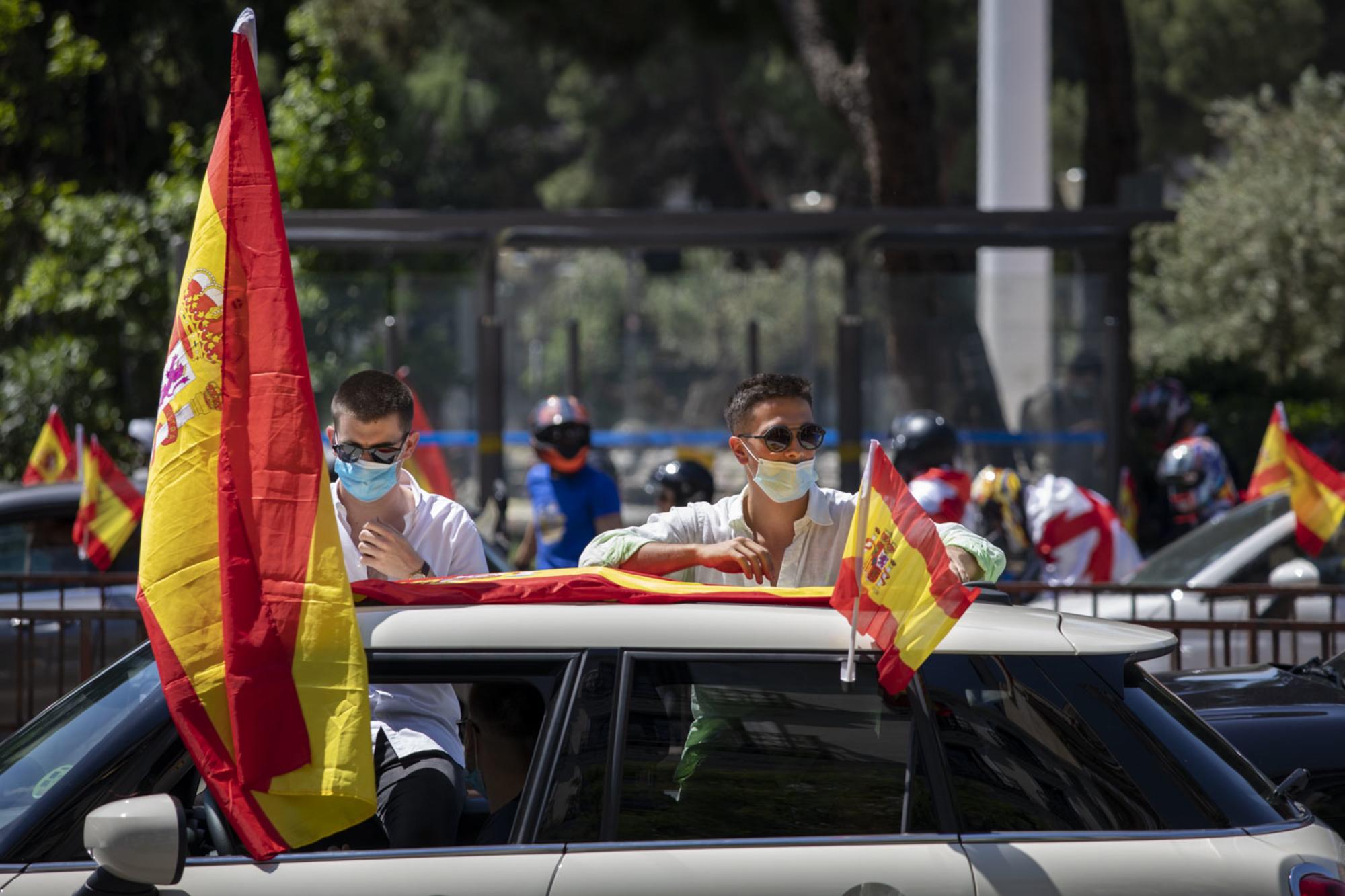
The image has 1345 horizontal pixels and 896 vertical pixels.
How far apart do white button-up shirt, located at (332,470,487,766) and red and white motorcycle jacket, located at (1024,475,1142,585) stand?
4.82 metres

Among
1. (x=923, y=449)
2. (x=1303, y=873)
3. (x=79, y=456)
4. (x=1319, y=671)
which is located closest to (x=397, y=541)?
(x=1303, y=873)

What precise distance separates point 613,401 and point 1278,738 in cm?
1051

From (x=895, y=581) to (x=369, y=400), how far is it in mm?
1530

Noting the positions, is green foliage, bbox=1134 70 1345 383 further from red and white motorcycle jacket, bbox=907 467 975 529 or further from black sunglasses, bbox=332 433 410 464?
black sunglasses, bbox=332 433 410 464

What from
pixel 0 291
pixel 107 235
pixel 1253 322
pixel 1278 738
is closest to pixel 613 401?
pixel 107 235

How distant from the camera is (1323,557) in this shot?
7.64 metres

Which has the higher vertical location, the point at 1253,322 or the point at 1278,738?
the point at 1253,322

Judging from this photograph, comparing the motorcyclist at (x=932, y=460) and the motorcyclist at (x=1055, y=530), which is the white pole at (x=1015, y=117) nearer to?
the motorcyclist at (x=1055, y=530)

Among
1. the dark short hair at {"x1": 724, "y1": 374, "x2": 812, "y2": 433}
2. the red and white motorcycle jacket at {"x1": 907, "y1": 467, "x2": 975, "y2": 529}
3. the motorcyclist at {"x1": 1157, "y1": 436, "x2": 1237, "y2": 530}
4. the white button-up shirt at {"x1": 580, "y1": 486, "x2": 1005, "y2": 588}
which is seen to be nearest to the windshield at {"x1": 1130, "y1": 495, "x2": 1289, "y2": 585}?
the red and white motorcycle jacket at {"x1": 907, "y1": 467, "x2": 975, "y2": 529}

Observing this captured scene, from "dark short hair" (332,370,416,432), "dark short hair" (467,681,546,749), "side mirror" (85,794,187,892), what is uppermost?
"dark short hair" (332,370,416,432)

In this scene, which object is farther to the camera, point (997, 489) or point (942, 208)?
point (942, 208)

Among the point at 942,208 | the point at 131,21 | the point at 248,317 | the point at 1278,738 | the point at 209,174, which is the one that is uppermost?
the point at 131,21

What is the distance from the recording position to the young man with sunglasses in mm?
3820

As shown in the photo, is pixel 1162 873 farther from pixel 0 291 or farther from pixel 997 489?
pixel 0 291
